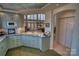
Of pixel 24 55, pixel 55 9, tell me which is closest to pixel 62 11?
pixel 55 9

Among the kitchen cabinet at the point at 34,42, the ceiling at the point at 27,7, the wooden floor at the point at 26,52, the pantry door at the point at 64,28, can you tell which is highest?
the ceiling at the point at 27,7

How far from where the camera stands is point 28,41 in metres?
2.16

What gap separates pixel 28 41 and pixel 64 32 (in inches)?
30.9

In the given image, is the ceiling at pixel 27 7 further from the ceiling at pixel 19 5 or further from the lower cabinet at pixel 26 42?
the lower cabinet at pixel 26 42

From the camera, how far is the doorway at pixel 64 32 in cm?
206

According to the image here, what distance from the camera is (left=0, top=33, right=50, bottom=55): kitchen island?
2090 millimetres

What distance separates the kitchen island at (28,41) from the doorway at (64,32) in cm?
27

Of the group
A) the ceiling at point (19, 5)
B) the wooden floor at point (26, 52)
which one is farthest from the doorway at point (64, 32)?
the ceiling at point (19, 5)

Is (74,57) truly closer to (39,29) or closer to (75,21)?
(75,21)

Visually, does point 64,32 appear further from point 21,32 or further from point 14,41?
point 14,41

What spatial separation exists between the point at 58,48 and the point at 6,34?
1.14 metres

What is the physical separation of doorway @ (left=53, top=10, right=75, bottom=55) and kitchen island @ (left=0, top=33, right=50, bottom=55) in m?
0.27

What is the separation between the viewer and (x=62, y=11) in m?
2.04

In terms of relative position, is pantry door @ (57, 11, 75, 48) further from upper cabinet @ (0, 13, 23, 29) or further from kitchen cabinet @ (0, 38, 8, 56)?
kitchen cabinet @ (0, 38, 8, 56)
